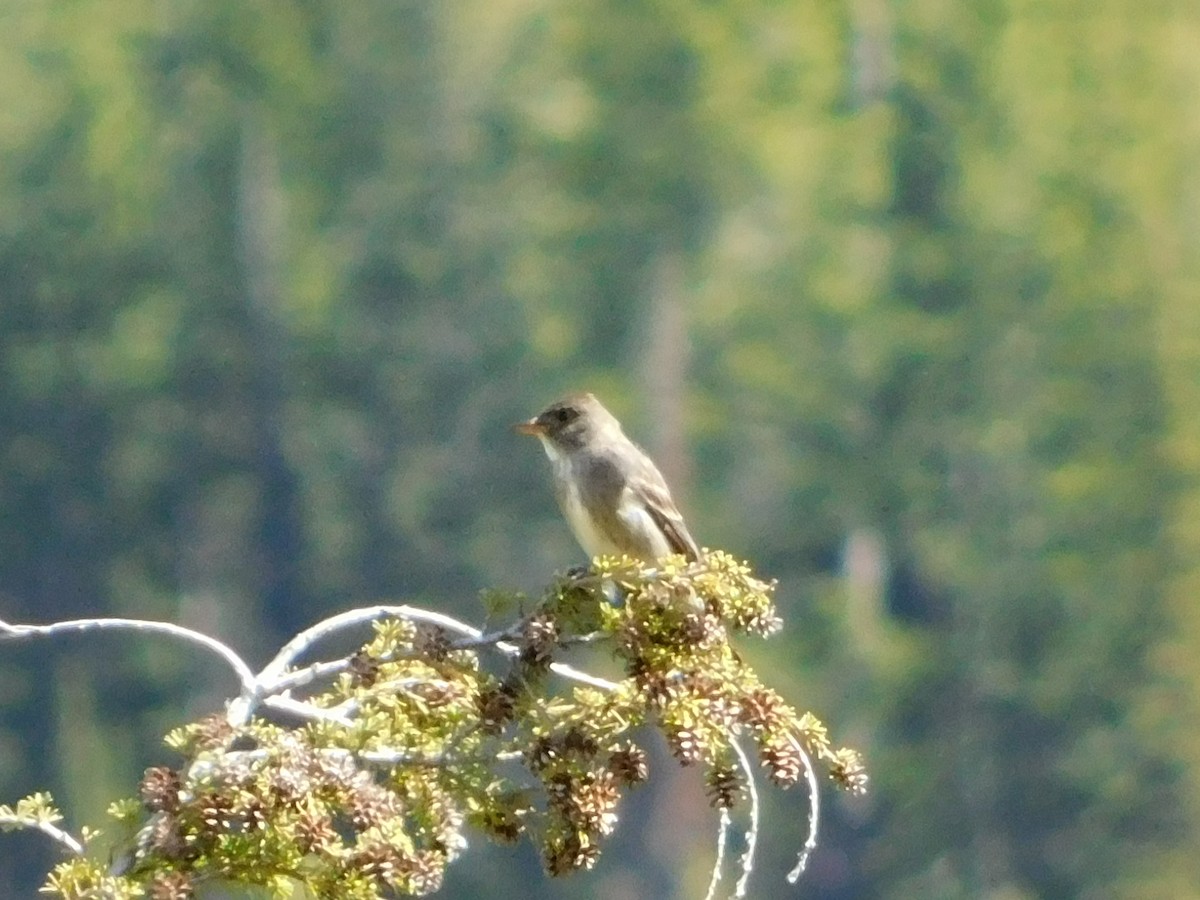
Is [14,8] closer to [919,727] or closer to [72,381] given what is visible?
[72,381]

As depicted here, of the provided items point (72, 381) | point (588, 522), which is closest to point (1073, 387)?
point (72, 381)

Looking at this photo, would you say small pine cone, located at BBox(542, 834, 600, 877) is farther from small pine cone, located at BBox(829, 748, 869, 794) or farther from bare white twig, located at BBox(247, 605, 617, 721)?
small pine cone, located at BBox(829, 748, 869, 794)

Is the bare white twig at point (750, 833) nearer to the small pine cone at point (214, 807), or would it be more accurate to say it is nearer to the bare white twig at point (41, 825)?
the small pine cone at point (214, 807)

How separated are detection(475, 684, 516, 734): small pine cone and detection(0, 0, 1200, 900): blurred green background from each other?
82.4 feet

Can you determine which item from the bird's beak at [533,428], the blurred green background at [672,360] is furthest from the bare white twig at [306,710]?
the blurred green background at [672,360]

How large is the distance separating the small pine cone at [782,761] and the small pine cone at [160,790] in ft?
3.13

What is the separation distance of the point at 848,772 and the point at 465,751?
623 millimetres

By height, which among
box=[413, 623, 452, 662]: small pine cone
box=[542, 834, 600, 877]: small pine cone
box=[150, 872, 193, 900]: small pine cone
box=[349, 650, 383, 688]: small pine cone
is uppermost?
box=[349, 650, 383, 688]: small pine cone

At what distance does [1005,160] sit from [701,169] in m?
4.10

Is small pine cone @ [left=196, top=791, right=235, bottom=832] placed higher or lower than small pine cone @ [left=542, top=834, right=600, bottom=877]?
higher

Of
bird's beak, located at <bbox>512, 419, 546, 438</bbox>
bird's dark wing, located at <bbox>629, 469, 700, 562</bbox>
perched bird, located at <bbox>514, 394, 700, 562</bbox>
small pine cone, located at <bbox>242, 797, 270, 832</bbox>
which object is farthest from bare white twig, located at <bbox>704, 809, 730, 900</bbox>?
bird's beak, located at <bbox>512, 419, 546, 438</bbox>

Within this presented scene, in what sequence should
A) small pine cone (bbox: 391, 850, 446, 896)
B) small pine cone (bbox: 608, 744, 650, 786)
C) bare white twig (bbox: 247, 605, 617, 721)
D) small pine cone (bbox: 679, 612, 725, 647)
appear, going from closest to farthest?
small pine cone (bbox: 391, 850, 446, 896)
bare white twig (bbox: 247, 605, 617, 721)
small pine cone (bbox: 608, 744, 650, 786)
small pine cone (bbox: 679, 612, 725, 647)

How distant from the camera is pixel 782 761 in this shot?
173 inches

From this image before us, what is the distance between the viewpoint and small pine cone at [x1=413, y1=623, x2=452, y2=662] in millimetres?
4426
